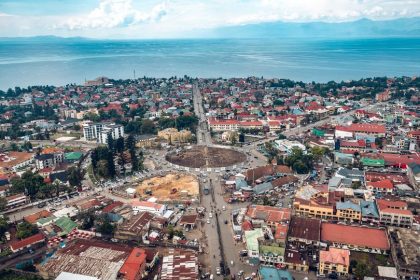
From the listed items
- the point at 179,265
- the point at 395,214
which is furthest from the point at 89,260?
the point at 395,214

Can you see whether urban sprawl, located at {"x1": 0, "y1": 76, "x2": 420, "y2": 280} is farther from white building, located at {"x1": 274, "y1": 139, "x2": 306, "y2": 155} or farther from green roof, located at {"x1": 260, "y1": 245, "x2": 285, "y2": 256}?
white building, located at {"x1": 274, "y1": 139, "x2": 306, "y2": 155}

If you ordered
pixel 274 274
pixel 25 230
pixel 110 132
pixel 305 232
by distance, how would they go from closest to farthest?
pixel 274 274 → pixel 305 232 → pixel 25 230 → pixel 110 132

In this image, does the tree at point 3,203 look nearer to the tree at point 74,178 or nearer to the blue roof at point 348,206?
the tree at point 74,178

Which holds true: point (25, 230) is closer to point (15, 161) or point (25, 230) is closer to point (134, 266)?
point (134, 266)

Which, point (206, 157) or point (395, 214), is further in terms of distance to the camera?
point (206, 157)

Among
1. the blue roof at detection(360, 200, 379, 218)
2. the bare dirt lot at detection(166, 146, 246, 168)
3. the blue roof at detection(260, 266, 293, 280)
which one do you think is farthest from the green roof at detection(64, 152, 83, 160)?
the blue roof at detection(360, 200, 379, 218)

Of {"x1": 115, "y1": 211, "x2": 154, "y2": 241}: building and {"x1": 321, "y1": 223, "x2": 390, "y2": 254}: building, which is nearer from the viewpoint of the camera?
{"x1": 321, "y1": 223, "x2": 390, "y2": 254}: building

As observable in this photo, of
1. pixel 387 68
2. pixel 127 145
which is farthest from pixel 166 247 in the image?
pixel 387 68
